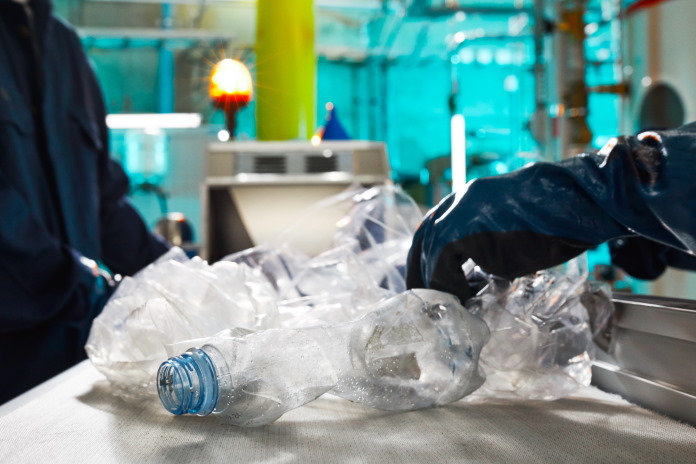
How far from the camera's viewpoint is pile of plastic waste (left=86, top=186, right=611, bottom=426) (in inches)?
21.7

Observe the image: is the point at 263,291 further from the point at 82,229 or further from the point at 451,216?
the point at 82,229

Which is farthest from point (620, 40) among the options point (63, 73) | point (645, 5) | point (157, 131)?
point (157, 131)

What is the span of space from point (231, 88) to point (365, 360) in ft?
5.54

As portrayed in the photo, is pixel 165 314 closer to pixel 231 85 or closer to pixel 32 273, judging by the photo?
pixel 32 273

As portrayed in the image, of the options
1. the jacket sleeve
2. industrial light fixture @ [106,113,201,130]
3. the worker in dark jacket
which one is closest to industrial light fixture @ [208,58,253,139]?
the worker in dark jacket

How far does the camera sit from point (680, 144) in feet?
1.85

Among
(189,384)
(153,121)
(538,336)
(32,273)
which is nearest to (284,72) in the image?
(32,273)

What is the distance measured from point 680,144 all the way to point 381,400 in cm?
35

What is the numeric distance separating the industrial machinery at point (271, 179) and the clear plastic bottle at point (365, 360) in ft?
4.08

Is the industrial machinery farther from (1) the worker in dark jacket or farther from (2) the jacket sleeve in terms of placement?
(2) the jacket sleeve

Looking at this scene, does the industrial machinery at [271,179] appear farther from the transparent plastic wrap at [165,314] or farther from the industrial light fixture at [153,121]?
the industrial light fixture at [153,121]

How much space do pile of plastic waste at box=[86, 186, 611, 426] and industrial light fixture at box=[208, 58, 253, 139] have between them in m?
1.35

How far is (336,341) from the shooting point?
61cm

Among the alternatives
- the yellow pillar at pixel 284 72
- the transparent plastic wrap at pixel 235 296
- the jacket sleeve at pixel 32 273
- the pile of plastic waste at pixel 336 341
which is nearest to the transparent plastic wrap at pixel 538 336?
the pile of plastic waste at pixel 336 341
